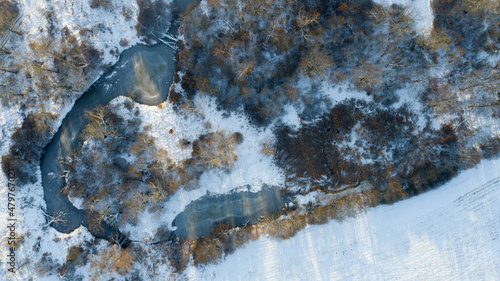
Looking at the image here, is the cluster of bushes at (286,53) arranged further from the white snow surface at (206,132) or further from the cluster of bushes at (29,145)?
the cluster of bushes at (29,145)

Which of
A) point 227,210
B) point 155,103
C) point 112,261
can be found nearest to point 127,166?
point 155,103

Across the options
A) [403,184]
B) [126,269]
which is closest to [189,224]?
[126,269]

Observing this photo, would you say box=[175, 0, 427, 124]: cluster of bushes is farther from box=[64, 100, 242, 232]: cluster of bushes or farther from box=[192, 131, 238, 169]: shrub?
box=[64, 100, 242, 232]: cluster of bushes

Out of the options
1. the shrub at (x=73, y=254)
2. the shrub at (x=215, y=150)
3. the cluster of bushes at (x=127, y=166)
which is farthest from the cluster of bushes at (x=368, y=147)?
the shrub at (x=73, y=254)

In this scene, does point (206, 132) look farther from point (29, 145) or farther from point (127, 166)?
point (29, 145)

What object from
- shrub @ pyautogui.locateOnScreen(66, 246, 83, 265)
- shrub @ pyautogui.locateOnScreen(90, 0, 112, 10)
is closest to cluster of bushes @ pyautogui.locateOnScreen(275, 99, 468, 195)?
shrub @ pyautogui.locateOnScreen(90, 0, 112, 10)

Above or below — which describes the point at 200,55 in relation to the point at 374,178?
above

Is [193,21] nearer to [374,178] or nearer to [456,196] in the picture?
[374,178]
